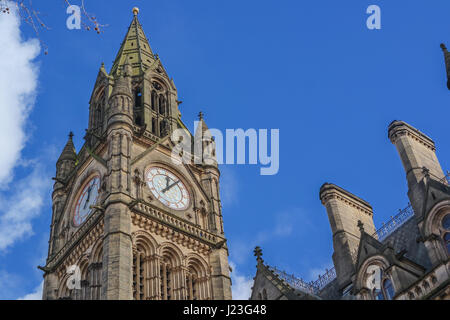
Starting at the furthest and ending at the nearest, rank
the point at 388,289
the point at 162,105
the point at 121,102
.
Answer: the point at 162,105, the point at 121,102, the point at 388,289

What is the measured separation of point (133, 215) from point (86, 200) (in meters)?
5.01

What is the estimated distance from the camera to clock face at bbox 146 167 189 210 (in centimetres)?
4053

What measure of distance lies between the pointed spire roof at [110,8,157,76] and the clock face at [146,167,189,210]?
10.4 meters

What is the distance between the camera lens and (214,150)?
46.9 metres

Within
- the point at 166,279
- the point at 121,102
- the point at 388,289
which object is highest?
the point at 121,102

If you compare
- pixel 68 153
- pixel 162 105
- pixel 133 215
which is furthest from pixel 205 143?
pixel 133 215

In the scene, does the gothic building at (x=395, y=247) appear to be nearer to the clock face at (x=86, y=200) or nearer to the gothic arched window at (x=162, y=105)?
the clock face at (x=86, y=200)

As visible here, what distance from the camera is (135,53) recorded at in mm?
51969

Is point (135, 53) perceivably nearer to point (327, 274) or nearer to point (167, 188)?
point (167, 188)

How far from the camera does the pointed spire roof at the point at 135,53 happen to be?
165ft

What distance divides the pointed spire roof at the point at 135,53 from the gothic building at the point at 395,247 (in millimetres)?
25958

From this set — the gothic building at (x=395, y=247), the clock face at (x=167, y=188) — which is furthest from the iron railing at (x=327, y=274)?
the clock face at (x=167, y=188)
